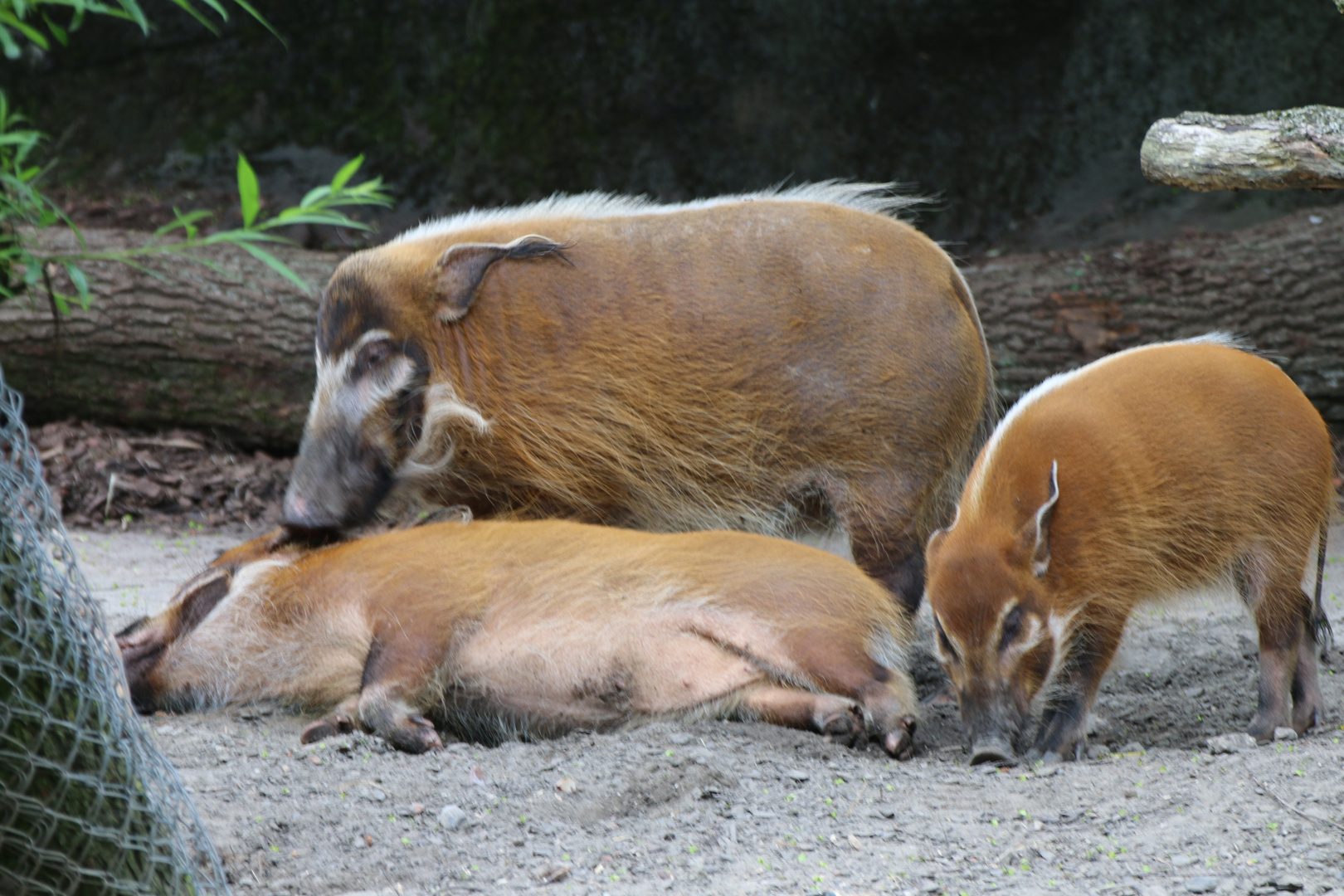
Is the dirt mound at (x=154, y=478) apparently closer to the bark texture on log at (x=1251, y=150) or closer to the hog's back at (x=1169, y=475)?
the hog's back at (x=1169, y=475)

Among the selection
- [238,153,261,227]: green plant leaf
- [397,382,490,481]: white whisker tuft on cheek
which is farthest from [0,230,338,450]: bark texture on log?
[238,153,261,227]: green plant leaf

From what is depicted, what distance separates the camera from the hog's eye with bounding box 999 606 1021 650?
310 centimetres

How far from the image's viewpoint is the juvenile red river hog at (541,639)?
3158mm

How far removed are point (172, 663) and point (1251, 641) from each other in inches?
128

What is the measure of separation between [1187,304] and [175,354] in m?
4.95

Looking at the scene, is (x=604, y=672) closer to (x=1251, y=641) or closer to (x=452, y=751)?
(x=452, y=751)

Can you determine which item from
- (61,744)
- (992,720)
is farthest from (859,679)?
(61,744)

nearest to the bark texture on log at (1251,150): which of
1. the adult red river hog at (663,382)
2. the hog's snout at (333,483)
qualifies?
the adult red river hog at (663,382)

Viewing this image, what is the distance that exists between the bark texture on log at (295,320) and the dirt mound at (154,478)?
0.13 m

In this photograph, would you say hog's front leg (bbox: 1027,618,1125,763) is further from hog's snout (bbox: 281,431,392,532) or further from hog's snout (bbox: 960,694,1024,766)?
hog's snout (bbox: 281,431,392,532)

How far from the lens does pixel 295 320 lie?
6547 millimetres

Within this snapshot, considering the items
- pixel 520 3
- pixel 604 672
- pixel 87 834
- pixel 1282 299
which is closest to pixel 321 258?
pixel 520 3

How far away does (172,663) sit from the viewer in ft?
11.6

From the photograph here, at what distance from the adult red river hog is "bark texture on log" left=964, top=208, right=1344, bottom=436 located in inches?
91.3
